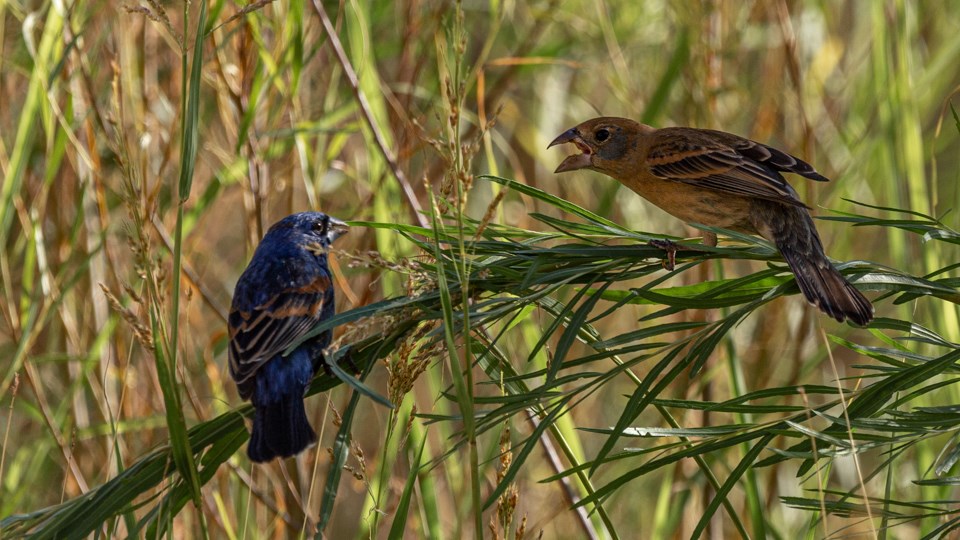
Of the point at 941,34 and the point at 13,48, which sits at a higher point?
the point at 13,48

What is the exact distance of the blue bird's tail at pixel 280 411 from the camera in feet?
8.45

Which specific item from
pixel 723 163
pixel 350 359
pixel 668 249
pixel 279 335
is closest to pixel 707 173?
pixel 723 163

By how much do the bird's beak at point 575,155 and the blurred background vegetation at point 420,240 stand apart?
0.63ft

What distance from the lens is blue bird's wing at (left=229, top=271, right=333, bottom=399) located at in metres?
2.95

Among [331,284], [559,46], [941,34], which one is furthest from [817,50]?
[331,284]

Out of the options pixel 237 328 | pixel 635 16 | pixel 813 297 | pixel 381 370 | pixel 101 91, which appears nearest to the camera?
pixel 813 297

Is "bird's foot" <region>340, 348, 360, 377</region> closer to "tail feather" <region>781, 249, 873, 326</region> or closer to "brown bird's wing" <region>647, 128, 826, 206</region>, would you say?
"tail feather" <region>781, 249, 873, 326</region>

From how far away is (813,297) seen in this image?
2.33 metres

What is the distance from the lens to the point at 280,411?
104 inches

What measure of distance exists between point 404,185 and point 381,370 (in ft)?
8.75

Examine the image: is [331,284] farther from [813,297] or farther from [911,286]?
[911,286]

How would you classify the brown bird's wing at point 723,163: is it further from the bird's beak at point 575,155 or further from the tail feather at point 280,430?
the tail feather at point 280,430

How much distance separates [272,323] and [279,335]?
0.07 meters

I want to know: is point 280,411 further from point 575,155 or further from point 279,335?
point 575,155
